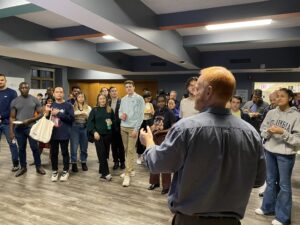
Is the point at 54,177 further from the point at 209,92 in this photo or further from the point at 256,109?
the point at 256,109

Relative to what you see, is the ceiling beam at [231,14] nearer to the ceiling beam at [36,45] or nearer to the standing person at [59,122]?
the standing person at [59,122]

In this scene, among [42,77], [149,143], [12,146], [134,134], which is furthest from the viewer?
[42,77]

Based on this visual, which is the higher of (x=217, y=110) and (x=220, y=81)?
(x=220, y=81)

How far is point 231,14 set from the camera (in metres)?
3.49

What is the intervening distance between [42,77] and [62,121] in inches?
268

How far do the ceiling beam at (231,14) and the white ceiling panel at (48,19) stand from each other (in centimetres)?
168

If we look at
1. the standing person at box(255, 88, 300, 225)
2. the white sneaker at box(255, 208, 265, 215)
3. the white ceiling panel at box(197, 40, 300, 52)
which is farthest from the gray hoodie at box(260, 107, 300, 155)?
the white ceiling panel at box(197, 40, 300, 52)

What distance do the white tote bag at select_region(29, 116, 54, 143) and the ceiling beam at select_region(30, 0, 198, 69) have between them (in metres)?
1.43

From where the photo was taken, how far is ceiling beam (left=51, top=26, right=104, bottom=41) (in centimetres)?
433

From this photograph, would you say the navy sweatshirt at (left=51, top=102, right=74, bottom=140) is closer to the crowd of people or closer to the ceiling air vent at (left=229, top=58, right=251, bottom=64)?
the crowd of people

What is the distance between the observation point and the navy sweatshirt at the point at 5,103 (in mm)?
3775

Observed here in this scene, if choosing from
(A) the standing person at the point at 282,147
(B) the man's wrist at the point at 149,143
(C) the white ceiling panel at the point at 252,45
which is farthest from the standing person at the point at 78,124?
(C) the white ceiling panel at the point at 252,45

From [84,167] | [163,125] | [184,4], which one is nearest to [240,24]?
[184,4]

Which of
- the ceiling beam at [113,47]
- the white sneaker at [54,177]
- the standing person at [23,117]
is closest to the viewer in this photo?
the white sneaker at [54,177]
